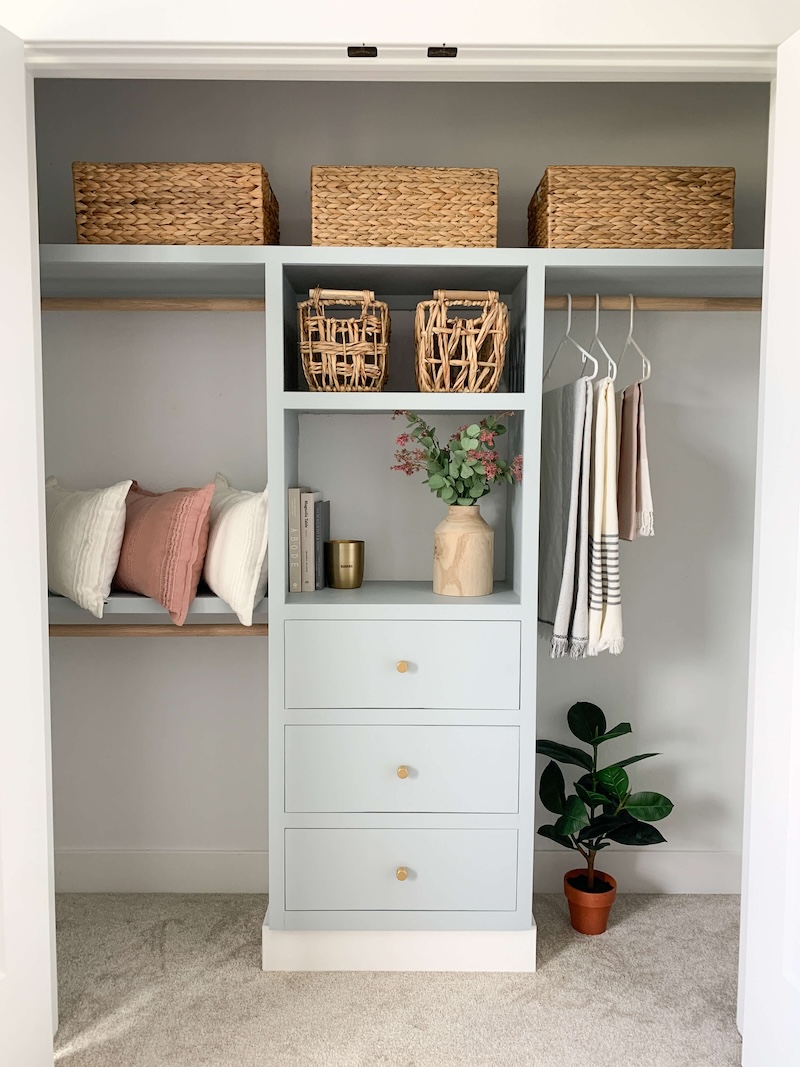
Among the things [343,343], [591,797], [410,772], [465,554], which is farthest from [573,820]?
[343,343]

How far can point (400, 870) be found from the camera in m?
2.06

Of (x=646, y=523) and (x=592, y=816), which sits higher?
(x=646, y=523)

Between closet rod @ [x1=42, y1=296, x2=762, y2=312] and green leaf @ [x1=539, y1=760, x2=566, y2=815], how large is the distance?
1.25 metres

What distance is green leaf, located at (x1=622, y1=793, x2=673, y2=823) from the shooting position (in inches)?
87.9

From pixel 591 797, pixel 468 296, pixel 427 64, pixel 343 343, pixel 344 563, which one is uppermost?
pixel 427 64

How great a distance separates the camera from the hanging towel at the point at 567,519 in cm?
203

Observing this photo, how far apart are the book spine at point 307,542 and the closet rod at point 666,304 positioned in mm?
804

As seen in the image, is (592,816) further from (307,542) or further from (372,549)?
(307,542)

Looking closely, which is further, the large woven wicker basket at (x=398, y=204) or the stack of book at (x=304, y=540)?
the stack of book at (x=304, y=540)

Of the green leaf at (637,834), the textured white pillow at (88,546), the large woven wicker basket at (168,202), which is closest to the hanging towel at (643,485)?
the green leaf at (637,834)

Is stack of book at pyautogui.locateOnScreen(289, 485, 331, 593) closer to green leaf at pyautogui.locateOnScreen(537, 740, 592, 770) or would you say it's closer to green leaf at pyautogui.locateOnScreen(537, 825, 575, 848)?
green leaf at pyautogui.locateOnScreen(537, 740, 592, 770)

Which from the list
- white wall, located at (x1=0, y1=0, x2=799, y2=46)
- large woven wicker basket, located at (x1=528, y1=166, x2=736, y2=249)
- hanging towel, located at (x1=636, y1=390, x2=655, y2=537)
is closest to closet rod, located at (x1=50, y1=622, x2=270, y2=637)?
hanging towel, located at (x1=636, y1=390, x2=655, y2=537)

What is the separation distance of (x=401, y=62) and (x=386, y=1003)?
2067mm

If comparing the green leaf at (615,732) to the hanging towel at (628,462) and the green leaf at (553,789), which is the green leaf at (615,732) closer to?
the green leaf at (553,789)
